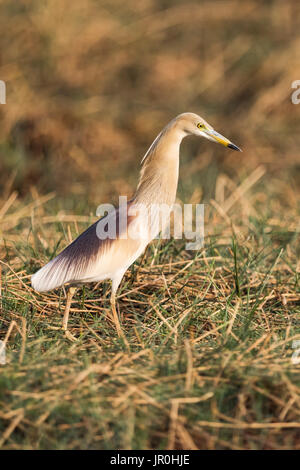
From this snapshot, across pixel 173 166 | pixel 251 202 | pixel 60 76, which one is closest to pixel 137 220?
pixel 173 166

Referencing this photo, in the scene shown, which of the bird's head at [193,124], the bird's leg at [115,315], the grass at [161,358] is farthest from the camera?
the bird's head at [193,124]

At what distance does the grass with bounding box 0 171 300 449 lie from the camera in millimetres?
2021

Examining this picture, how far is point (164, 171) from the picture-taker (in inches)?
113

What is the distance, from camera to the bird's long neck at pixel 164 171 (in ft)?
9.41

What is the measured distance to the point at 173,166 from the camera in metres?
2.89

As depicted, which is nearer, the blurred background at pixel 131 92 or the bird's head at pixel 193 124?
the bird's head at pixel 193 124

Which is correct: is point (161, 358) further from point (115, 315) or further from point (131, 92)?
point (131, 92)

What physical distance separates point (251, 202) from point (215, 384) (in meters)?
2.42

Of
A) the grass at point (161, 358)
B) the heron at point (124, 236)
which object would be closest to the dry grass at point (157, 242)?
the grass at point (161, 358)

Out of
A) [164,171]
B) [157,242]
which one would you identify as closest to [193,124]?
[164,171]

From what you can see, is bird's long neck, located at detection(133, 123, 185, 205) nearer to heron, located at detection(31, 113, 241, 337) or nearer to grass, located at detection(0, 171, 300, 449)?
heron, located at detection(31, 113, 241, 337)

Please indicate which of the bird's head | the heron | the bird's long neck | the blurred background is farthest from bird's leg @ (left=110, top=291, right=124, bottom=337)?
the blurred background

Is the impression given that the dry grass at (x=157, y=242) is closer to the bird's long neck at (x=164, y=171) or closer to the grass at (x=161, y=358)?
the grass at (x=161, y=358)
